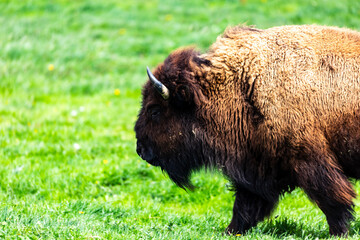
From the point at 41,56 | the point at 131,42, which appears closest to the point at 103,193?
the point at 41,56

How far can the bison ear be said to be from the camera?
5.31 m

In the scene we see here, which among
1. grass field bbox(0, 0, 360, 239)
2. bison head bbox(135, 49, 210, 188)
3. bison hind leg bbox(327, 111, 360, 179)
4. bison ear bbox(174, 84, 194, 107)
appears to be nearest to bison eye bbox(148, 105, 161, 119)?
bison head bbox(135, 49, 210, 188)

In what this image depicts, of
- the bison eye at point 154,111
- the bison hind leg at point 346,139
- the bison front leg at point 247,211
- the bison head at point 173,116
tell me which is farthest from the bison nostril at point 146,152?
the bison hind leg at point 346,139

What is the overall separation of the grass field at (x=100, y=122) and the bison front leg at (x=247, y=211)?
0.15 m

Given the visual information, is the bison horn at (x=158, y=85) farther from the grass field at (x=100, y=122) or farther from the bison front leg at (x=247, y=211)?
the bison front leg at (x=247, y=211)

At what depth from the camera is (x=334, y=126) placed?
489 centimetres

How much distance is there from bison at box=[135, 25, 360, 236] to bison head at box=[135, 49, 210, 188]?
1 centimetres

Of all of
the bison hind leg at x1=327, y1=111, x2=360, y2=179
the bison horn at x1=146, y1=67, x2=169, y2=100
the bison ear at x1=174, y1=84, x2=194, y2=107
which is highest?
the bison horn at x1=146, y1=67, x2=169, y2=100

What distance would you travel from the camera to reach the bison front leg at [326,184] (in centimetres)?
482

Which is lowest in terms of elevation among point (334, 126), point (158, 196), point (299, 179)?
point (158, 196)

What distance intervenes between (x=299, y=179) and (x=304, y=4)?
10.0 meters

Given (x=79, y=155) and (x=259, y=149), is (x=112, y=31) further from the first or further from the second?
(x=259, y=149)

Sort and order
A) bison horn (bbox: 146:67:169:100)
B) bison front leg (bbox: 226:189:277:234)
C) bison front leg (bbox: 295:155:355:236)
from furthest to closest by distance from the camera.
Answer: bison front leg (bbox: 226:189:277:234) < bison horn (bbox: 146:67:169:100) < bison front leg (bbox: 295:155:355:236)

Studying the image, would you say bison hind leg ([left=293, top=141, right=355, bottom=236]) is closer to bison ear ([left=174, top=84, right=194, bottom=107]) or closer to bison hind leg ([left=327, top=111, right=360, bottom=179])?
bison hind leg ([left=327, top=111, right=360, bottom=179])
